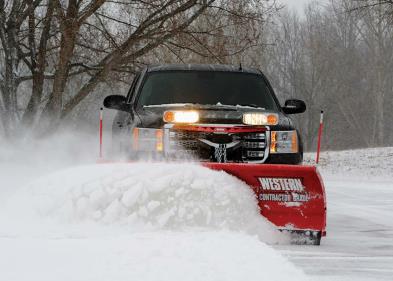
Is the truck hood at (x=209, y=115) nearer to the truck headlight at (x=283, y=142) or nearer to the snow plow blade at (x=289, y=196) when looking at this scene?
the truck headlight at (x=283, y=142)

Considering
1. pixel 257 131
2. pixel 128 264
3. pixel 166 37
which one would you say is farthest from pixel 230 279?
pixel 166 37

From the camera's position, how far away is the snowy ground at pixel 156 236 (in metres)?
3.57

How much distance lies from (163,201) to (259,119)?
1.17m

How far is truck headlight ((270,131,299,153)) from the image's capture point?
205 inches

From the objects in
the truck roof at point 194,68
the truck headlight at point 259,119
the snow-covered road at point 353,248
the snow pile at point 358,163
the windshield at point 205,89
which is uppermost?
the truck roof at point 194,68

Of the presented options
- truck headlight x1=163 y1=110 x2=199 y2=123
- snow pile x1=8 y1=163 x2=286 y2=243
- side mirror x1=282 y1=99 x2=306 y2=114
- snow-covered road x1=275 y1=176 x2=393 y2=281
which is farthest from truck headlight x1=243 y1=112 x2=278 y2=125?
side mirror x1=282 y1=99 x2=306 y2=114

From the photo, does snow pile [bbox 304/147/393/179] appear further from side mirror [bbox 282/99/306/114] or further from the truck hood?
the truck hood

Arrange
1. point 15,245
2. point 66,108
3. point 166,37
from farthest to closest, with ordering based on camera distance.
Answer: point 66,108
point 166,37
point 15,245

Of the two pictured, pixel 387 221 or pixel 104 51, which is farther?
pixel 104 51

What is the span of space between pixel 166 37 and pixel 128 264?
9954 millimetres

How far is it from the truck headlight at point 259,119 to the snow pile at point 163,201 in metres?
0.62

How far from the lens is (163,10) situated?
13.4 m

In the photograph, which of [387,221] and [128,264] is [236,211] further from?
[387,221]

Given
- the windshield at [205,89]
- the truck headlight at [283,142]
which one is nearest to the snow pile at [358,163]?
the windshield at [205,89]
